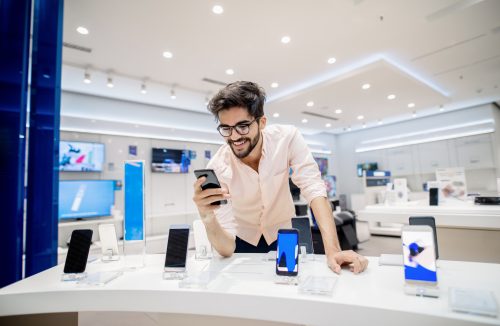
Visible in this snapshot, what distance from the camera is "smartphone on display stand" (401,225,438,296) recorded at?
744mm

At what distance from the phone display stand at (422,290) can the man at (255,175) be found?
401mm

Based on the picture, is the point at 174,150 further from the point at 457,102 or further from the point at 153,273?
the point at 457,102

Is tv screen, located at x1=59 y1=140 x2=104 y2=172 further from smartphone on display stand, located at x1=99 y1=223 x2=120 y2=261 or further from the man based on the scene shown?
the man

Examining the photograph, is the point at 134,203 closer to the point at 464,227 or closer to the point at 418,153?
the point at 464,227

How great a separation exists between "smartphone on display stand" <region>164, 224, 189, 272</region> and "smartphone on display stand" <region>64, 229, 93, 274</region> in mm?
354

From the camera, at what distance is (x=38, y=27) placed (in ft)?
5.52

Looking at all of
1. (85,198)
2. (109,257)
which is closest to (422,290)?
(109,257)

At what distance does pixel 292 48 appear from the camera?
396cm

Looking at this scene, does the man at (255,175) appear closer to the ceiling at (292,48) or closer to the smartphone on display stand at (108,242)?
the smartphone on display stand at (108,242)

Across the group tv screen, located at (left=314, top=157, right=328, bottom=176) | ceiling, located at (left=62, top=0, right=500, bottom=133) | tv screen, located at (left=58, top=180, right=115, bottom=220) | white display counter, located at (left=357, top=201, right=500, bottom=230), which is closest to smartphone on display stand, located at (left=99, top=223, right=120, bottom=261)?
white display counter, located at (left=357, top=201, right=500, bottom=230)

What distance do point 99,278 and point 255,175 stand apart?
92cm

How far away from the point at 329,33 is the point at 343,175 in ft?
25.7

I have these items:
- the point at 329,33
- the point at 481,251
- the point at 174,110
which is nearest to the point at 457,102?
the point at 329,33

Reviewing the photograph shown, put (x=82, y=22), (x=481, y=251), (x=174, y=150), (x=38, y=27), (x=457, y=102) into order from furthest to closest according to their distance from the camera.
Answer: (x=457, y=102), (x=174, y=150), (x=82, y=22), (x=481, y=251), (x=38, y=27)
